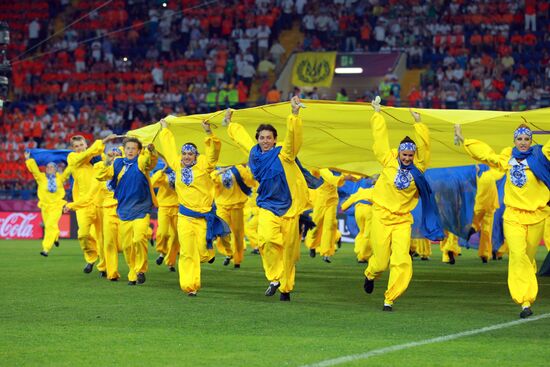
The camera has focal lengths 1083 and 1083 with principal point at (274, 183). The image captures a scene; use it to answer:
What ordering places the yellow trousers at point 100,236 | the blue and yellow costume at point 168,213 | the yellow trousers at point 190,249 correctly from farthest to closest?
1. the blue and yellow costume at point 168,213
2. the yellow trousers at point 100,236
3. the yellow trousers at point 190,249

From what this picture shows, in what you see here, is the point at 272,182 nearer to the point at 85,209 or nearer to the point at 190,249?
the point at 190,249

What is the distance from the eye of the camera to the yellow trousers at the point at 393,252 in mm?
11445

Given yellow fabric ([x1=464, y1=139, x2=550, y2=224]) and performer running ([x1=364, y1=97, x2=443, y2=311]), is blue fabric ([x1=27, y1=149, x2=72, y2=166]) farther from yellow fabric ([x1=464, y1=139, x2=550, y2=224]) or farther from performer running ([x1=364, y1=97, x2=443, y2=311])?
yellow fabric ([x1=464, y1=139, x2=550, y2=224])

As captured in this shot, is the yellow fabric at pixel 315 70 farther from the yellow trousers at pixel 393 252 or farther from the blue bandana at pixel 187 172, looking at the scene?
the yellow trousers at pixel 393 252

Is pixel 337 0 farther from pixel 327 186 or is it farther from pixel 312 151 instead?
pixel 312 151

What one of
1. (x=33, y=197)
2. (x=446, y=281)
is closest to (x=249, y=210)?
(x=446, y=281)

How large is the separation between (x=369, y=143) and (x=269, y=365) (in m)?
9.31

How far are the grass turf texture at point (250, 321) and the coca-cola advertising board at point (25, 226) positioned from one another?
13.4 m

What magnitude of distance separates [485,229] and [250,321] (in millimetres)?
10884

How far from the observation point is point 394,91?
3369cm

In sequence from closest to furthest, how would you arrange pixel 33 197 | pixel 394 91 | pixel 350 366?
pixel 350 366 < pixel 33 197 < pixel 394 91

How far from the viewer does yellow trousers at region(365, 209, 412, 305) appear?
11445 millimetres

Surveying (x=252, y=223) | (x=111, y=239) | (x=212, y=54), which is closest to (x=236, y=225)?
(x=252, y=223)

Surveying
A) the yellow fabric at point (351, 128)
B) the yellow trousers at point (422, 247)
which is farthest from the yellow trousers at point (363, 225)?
the yellow trousers at point (422, 247)
